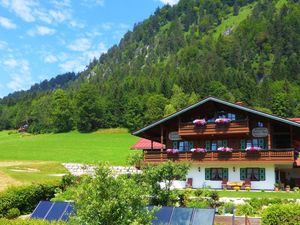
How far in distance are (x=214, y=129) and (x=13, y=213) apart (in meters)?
20.0

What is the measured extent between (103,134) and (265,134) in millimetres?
67377

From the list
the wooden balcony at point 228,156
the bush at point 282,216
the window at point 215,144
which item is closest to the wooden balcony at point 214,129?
the wooden balcony at point 228,156

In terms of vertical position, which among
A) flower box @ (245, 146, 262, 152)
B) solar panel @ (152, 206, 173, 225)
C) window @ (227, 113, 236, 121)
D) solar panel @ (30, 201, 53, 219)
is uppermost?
window @ (227, 113, 236, 121)

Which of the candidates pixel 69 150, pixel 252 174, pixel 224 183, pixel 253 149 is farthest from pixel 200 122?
pixel 69 150

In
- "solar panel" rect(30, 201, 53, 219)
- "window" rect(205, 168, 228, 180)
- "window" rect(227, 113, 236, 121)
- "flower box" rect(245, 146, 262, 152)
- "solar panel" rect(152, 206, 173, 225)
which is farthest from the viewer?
"window" rect(227, 113, 236, 121)

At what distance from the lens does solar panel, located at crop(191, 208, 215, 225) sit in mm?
17406

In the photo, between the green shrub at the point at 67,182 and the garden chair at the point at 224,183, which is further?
the garden chair at the point at 224,183

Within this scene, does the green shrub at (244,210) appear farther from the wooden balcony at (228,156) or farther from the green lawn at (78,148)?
the green lawn at (78,148)

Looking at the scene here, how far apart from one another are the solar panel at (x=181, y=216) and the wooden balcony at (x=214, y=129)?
65.9ft

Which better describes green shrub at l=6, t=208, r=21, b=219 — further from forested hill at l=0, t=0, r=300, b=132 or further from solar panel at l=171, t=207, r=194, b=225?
forested hill at l=0, t=0, r=300, b=132

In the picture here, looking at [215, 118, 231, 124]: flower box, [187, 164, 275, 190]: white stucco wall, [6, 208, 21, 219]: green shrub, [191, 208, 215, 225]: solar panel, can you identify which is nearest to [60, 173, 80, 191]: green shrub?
[6, 208, 21, 219]: green shrub

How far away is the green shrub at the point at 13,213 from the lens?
79.3 feet

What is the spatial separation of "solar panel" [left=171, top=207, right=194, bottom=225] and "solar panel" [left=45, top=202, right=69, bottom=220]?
18.0 feet

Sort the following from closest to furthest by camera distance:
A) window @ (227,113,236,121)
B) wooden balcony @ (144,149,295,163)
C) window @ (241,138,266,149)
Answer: wooden balcony @ (144,149,295,163) → window @ (241,138,266,149) → window @ (227,113,236,121)
